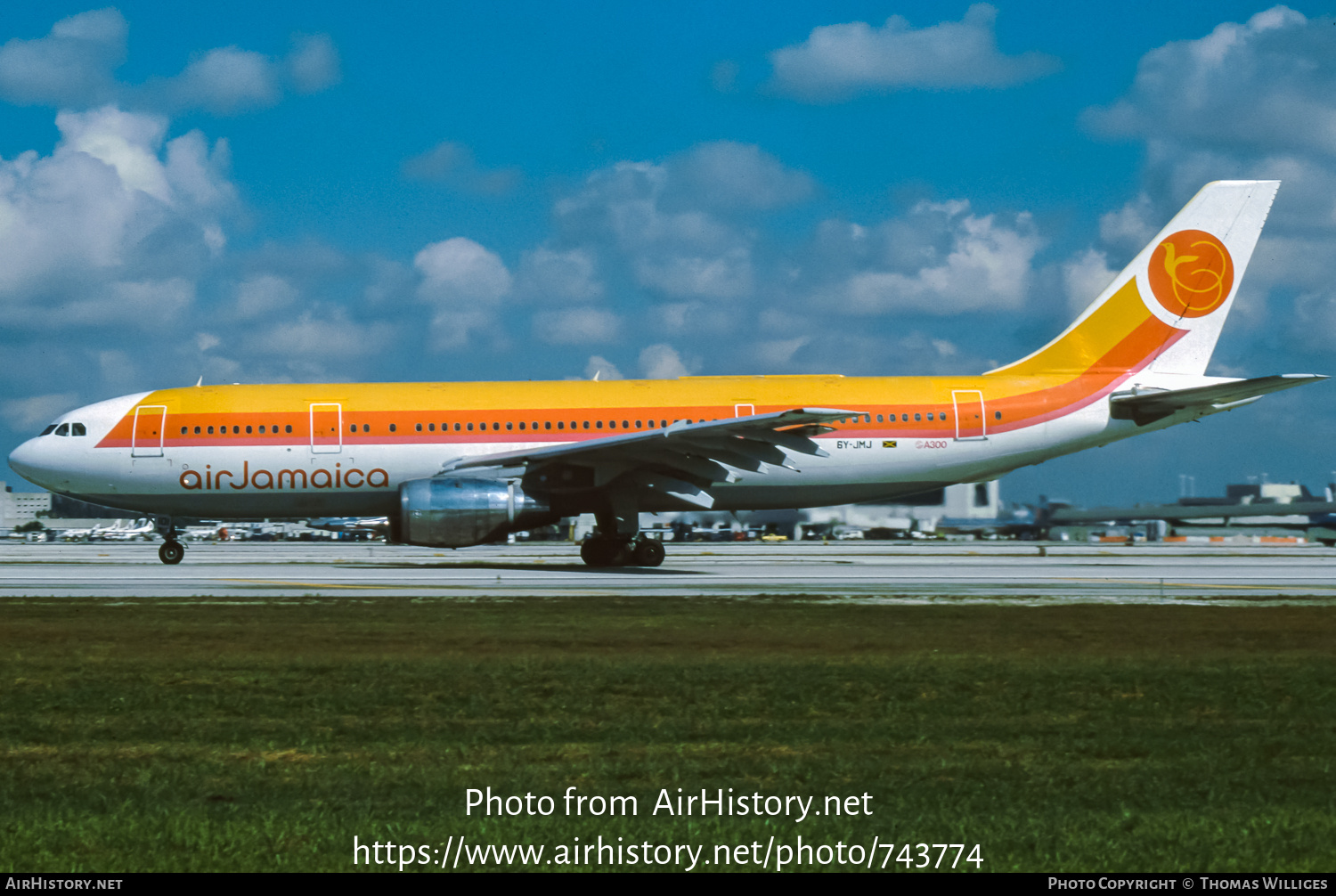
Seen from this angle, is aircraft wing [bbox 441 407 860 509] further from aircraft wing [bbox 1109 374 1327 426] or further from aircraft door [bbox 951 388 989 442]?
aircraft wing [bbox 1109 374 1327 426]

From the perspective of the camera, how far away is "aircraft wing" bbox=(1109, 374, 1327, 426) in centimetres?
2625

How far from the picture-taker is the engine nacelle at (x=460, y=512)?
24.7 meters

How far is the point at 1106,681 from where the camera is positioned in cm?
1016

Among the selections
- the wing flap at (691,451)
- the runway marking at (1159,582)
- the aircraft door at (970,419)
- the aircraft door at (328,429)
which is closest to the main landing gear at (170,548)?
the aircraft door at (328,429)

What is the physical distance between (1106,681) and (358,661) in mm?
6250

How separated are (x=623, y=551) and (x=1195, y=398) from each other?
12620mm

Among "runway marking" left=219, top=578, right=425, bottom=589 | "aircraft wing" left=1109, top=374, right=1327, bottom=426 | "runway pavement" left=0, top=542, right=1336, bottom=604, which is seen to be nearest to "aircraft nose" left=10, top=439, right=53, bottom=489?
"runway pavement" left=0, top=542, right=1336, bottom=604

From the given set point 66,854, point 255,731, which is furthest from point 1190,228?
point 66,854

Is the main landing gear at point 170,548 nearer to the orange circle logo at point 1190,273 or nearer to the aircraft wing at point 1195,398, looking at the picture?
the aircraft wing at point 1195,398

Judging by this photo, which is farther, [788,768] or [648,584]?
[648,584]

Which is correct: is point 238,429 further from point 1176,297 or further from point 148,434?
point 1176,297

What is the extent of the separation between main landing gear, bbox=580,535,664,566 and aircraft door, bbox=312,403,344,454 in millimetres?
5787

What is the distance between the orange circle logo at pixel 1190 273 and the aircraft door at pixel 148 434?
22.4 metres

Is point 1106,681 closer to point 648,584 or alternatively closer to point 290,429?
point 648,584
